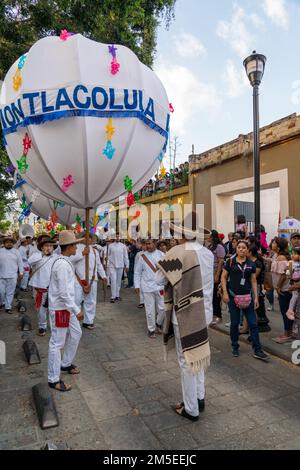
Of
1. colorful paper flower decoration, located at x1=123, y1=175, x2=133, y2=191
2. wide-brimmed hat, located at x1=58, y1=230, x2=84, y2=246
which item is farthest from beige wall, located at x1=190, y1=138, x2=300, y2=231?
wide-brimmed hat, located at x1=58, y1=230, x2=84, y2=246

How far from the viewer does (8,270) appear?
7.63 metres

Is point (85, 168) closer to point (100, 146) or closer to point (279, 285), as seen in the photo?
point (100, 146)

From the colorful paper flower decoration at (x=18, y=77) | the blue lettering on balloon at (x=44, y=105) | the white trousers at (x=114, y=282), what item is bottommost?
the white trousers at (x=114, y=282)

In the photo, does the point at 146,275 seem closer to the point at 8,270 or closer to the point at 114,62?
the point at 114,62

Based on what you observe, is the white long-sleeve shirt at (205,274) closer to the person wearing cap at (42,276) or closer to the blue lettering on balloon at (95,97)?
the blue lettering on balloon at (95,97)

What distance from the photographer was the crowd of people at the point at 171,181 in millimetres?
14516

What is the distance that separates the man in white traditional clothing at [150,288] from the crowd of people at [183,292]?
0.02m

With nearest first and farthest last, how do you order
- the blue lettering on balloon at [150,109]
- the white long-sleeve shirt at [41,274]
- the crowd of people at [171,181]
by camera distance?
the blue lettering on balloon at [150,109] → the white long-sleeve shirt at [41,274] → the crowd of people at [171,181]

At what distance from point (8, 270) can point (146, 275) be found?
12.2 ft

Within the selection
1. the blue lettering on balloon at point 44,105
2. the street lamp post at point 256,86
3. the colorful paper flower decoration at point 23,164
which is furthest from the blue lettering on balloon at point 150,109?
the street lamp post at point 256,86

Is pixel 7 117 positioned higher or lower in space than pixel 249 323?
higher

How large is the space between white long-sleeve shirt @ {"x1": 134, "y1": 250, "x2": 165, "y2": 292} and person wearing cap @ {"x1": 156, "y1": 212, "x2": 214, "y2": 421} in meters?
2.36

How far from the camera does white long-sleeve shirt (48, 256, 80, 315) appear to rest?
368 centimetres

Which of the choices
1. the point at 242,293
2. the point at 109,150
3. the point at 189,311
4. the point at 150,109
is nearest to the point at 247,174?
the point at 242,293
